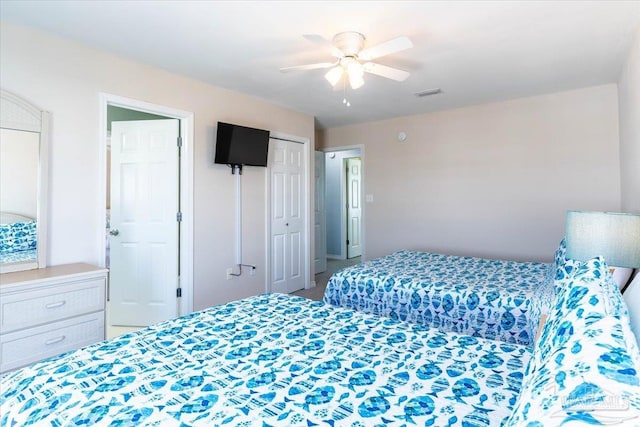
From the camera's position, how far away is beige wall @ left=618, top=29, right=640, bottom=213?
2.53 metres

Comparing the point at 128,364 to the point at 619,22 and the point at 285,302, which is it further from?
the point at 619,22

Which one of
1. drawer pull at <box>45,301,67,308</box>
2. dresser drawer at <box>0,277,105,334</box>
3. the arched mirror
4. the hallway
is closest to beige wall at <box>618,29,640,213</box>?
the hallway

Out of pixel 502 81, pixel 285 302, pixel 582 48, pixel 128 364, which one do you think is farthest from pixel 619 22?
pixel 128 364

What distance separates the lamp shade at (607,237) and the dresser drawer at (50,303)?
114 inches

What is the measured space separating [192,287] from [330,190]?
4.46 m

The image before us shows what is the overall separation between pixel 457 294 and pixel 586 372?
6.40ft

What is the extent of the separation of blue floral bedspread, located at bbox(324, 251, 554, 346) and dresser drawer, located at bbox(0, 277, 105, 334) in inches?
68.6

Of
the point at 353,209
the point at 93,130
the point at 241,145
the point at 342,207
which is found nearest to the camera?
the point at 93,130

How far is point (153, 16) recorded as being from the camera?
7.38ft

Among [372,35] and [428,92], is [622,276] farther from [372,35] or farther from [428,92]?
[428,92]

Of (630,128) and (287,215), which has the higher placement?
(630,128)

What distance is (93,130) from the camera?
8.93ft

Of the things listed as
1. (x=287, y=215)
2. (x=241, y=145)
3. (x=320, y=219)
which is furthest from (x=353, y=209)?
(x=241, y=145)

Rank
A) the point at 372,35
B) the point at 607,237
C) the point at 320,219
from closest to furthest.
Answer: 1. the point at 607,237
2. the point at 372,35
3. the point at 320,219
